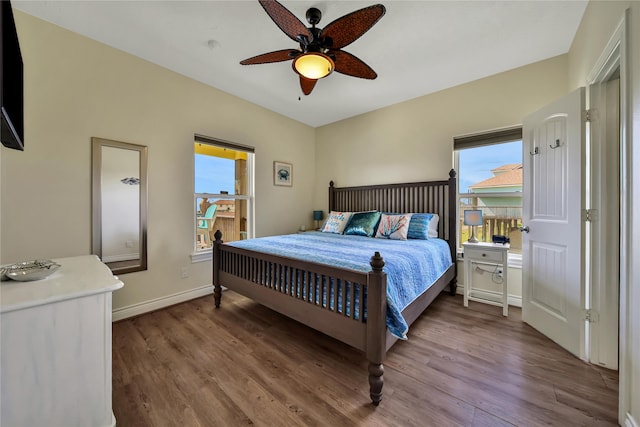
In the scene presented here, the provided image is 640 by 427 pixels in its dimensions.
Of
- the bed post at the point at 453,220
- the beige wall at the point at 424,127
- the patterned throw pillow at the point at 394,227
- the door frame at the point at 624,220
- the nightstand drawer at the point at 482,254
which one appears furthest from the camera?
the bed post at the point at 453,220

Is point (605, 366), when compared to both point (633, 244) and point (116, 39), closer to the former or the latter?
point (633, 244)

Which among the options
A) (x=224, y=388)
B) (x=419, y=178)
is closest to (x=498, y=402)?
(x=224, y=388)

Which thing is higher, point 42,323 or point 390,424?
point 42,323

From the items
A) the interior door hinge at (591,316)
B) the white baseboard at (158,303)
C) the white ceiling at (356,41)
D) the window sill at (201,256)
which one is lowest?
the white baseboard at (158,303)

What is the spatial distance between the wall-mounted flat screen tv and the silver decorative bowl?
2.23ft

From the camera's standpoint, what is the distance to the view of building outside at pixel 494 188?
2836mm

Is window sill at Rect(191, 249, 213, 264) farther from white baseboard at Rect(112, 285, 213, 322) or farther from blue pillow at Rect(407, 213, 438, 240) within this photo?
blue pillow at Rect(407, 213, 438, 240)

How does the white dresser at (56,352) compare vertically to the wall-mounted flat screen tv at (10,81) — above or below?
below

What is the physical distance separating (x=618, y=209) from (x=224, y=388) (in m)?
2.91

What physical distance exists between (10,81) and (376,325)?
7.40 ft

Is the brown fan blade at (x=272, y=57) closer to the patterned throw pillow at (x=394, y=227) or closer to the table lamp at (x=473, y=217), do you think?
the patterned throw pillow at (x=394, y=227)

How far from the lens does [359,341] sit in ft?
5.03

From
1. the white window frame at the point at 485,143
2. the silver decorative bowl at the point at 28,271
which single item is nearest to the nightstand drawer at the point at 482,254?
the white window frame at the point at 485,143

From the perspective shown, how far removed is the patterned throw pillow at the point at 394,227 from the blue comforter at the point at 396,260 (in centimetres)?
26
